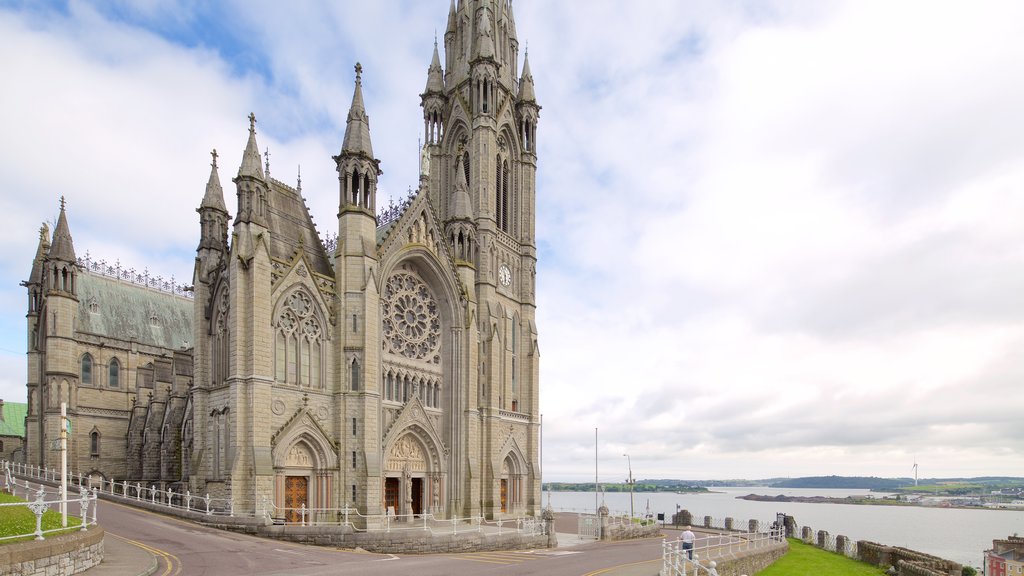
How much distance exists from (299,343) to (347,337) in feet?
9.04

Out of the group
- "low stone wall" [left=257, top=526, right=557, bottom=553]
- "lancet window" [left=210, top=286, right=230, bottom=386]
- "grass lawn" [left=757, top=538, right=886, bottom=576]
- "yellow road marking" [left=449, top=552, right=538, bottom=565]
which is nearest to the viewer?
"yellow road marking" [left=449, top=552, right=538, bottom=565]

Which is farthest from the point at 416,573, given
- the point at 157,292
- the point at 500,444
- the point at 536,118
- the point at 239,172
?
the point at 157,292

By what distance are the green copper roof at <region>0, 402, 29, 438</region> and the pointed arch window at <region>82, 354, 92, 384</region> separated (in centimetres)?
2337

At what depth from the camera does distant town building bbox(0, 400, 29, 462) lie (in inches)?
2699

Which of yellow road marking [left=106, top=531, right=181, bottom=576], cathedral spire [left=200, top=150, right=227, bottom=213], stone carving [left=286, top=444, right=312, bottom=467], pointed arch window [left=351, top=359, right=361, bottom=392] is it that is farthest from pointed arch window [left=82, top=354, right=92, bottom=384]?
yellow road marking [left=106, top=531, right=181, bottom=576]

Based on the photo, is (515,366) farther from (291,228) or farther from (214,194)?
(214,194)

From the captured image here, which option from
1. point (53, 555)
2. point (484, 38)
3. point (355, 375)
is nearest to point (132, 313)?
point (355, 375)

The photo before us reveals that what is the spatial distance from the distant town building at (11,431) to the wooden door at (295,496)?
4454 centimetres

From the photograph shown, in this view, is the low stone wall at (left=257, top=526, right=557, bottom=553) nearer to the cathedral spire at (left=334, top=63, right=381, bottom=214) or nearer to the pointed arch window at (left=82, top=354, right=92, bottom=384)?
the cathedral spire at (left=334, top=63, right=381, bottom=214)

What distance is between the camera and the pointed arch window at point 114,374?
56.2 metres

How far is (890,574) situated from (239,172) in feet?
135

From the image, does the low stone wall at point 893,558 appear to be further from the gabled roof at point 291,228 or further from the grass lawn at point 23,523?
the grass lawn at point 23,523

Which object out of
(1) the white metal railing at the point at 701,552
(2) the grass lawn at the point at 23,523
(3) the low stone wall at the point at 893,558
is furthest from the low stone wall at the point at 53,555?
(3) the low stone wall at the point at 893,558

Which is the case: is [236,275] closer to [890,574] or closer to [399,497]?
[399,497]
